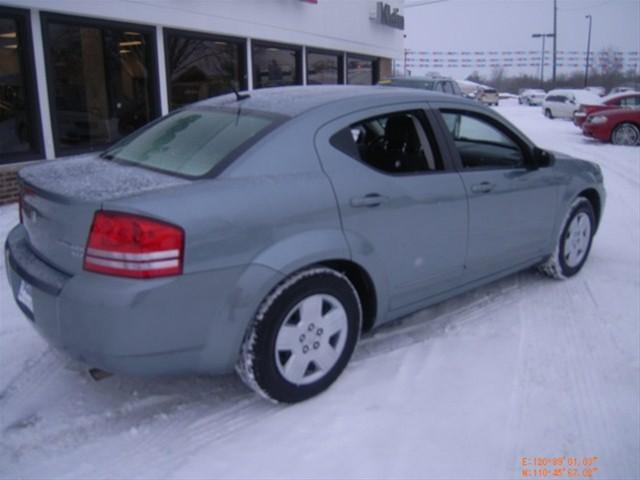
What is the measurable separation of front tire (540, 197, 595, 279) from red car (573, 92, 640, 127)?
13.9 meters

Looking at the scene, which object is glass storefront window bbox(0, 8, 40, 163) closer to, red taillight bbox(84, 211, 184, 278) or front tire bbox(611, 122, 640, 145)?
red taillight bbox(84, 211, 184, 278)

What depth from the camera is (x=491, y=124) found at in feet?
13.8

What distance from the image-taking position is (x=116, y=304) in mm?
2428

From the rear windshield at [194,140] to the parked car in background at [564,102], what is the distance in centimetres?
2388

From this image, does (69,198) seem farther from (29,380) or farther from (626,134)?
(626,134)

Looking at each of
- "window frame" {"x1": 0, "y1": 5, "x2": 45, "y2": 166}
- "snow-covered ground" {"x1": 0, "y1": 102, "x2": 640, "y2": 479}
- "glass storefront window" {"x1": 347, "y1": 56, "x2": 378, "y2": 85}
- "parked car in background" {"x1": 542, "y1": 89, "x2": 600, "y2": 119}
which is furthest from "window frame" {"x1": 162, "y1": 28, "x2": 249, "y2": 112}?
"parked car in background" {"x1": 542, "y1": 89, "x2": 600, "y2": 119}

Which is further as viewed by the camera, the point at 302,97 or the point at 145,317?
the point at 302,97

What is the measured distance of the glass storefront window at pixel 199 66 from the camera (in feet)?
36.5

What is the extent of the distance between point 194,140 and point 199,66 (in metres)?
9.39

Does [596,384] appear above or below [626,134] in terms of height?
below

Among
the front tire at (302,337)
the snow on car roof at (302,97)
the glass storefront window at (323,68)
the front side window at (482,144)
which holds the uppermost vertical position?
the glass storefront window at (323,68)

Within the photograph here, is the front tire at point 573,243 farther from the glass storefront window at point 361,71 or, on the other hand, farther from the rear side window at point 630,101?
the rear side window at point 630,101

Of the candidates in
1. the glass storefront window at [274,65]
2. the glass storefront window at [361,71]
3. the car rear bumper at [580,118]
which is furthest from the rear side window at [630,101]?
the glass storefront window at [274,65]
